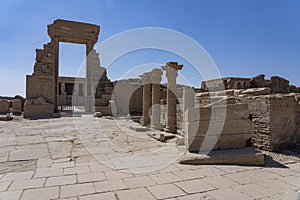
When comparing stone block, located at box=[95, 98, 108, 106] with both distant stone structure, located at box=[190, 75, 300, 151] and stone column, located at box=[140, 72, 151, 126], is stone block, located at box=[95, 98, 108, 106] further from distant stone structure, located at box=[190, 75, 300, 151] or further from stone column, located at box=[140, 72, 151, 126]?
distant stone structure, located at box=[190, 75, 300, 151]

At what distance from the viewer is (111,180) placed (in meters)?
3.35

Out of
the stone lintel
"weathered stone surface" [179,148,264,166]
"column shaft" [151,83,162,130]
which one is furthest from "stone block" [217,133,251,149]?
the stone lintel

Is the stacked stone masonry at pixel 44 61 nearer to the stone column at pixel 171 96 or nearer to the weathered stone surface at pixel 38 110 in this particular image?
the weathered stone surface at pixel 38 110

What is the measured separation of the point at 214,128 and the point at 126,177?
2.36 metres

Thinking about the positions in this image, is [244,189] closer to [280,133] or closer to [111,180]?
[111,180]

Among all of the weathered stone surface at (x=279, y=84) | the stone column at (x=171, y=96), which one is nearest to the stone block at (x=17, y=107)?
the stone column at (x=171, y=96)

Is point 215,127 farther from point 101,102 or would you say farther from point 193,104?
point 101,102

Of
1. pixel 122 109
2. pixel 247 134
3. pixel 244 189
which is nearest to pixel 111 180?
pixel 244 189

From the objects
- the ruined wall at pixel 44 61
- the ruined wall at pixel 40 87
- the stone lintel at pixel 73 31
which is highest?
the stone lintel at pixel 73 31

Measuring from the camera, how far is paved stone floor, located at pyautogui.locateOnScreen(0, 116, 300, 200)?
2873 mm

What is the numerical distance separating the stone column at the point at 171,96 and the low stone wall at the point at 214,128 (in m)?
4.39

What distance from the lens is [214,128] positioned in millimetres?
4797

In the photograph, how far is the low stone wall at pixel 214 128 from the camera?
4.76m

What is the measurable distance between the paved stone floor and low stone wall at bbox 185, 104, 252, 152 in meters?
0.67
